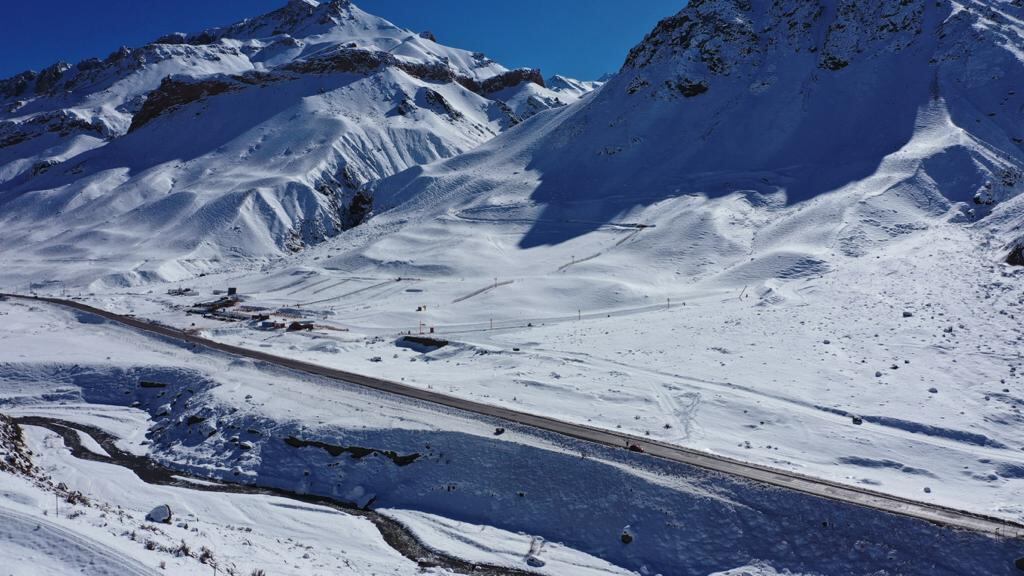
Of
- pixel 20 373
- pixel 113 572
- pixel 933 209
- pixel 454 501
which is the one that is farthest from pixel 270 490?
pixel 933 209

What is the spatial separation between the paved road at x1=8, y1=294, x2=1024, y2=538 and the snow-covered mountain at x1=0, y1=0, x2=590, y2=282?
5353cm

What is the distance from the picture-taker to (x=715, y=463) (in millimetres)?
21953

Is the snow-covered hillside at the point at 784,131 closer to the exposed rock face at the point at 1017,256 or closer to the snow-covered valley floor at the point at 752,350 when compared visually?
the snow-covered valley floor at the point at 752,350

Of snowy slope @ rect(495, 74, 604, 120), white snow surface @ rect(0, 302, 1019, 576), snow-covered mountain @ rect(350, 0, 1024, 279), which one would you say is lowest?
white snow surface @ rect(0, 302, 1019, 576)

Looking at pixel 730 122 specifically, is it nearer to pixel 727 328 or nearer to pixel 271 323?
pixel 727 328

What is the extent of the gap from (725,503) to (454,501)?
29.6ft

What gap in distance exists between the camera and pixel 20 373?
34.8 meters

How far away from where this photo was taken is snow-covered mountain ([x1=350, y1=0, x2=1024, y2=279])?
5525 cm

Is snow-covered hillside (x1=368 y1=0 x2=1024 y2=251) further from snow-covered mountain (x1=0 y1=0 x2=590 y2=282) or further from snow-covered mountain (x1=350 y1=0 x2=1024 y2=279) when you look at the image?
snow-covered mountain (x1=0 y1=0 x2=590 y2=282)

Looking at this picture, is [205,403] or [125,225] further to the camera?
[125,225]

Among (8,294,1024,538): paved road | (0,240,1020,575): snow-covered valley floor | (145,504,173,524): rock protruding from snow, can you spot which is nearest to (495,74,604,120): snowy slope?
(0,240,1020,575): snow-covered valley floor

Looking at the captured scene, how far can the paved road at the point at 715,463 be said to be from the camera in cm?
1823

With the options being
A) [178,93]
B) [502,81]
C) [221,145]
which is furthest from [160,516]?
[502,81]

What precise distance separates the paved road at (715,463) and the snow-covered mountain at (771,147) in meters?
28.9
